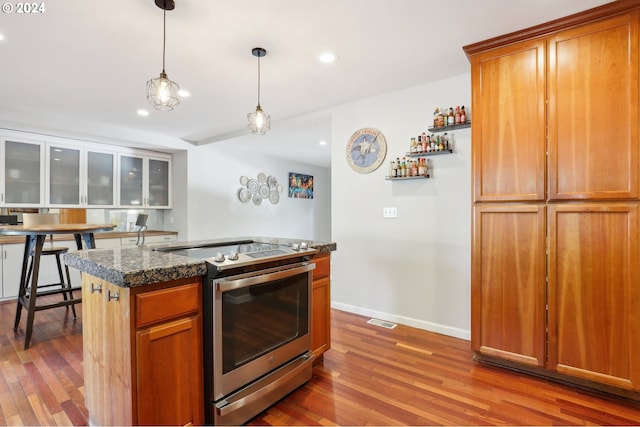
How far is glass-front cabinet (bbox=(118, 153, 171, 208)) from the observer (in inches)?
197

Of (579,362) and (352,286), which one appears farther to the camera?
(352,286)

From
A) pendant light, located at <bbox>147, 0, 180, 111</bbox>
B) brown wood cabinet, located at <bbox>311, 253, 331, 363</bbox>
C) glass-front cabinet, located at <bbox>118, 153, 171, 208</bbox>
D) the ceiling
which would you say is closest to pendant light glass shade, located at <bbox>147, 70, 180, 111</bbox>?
pendant light, located at <bbox>147, 0, 180, 111</bbox>

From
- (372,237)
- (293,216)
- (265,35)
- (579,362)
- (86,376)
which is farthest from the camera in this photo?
(293,216)

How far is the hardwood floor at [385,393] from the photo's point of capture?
1717 mm

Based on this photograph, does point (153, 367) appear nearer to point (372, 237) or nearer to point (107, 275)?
point (107, 275)

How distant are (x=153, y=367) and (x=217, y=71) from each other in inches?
93.1

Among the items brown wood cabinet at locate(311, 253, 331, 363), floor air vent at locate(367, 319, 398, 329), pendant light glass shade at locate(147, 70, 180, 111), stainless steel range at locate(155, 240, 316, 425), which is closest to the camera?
stainless steel range at locate(155, 240, 316, 425)

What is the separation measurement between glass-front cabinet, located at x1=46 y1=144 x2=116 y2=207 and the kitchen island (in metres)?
3.65

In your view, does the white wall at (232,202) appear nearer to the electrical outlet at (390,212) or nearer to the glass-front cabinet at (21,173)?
the glass-front cabinet at (21,173)

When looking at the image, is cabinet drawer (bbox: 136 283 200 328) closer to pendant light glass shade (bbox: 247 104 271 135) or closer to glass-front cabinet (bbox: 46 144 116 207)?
pendant light glass shade (bbox: 247 104 271 135)

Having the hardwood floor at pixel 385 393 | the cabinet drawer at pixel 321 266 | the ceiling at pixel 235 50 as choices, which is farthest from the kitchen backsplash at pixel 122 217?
the cabinet drawer at pixel 321 266

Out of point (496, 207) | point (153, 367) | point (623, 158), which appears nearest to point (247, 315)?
point (153, 367)

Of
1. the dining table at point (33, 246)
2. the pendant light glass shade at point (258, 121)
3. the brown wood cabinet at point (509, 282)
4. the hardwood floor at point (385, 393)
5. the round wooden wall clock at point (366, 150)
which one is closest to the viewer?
the hardwood floor at point (385, 393)

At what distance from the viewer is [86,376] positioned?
1628mm
